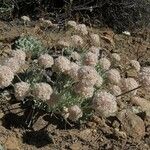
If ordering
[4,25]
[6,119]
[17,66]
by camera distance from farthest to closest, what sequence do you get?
1. [4,25]
2. [6,119]
3. [17,66]

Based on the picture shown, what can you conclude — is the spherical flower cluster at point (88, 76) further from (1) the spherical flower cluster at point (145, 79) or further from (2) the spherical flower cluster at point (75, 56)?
(2) the spherical flower cluster at point (75, 56)

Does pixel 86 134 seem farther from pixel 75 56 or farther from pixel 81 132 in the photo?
pixel 75 56

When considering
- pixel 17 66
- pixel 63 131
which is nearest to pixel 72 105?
pixel 63 131

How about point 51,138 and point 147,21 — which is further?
point 147,21

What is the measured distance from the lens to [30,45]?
664 centimetres

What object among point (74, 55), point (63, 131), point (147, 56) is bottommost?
point (147, 56)

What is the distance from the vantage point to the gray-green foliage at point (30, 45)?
652cm

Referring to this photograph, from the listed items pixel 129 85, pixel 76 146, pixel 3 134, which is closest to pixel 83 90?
pixel 129 85

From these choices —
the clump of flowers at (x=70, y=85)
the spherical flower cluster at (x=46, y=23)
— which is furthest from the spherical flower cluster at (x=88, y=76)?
the spherical flower cluster at (x=46, y=23)

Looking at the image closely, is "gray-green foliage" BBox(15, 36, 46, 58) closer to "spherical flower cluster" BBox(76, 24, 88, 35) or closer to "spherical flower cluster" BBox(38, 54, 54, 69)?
"spherical flower cluster" BBox(76, 24, 88, 35)

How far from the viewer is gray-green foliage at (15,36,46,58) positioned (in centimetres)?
652

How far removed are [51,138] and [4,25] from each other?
3119mm

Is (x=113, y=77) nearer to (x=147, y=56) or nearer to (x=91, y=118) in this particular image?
(x=91, y=118)

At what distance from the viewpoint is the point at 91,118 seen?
17.5 feet
